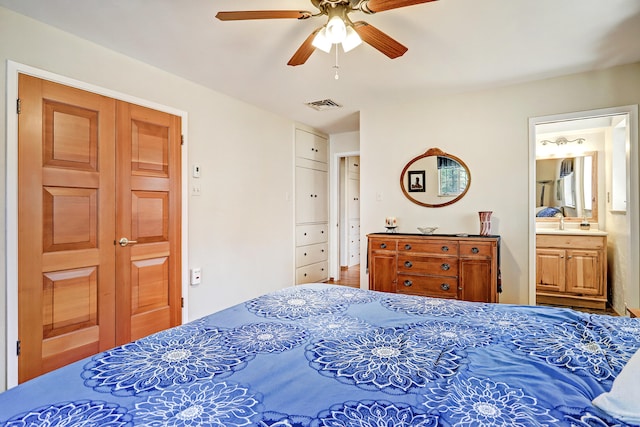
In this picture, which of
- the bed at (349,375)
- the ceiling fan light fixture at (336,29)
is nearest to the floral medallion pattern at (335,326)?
the bed at (349,375)

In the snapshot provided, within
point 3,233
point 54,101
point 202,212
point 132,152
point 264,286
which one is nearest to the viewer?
point 3,233

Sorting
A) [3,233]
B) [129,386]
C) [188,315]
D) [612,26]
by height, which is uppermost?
[612,26]

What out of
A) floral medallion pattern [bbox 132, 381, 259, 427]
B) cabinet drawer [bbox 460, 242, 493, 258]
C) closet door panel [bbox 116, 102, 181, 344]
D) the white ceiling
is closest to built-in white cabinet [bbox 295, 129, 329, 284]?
the white ceiling

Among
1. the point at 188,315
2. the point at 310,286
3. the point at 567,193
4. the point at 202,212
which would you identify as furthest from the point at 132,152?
the point at 567,193

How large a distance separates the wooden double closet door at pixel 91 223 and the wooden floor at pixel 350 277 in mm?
2713

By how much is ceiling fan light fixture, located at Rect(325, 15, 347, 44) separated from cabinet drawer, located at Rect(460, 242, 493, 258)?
2160mm

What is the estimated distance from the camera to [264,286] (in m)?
4.03

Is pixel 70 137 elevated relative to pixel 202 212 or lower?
elevated

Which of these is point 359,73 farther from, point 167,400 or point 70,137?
point 167,400

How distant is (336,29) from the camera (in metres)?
1.80

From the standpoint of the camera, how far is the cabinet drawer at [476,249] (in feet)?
9.93

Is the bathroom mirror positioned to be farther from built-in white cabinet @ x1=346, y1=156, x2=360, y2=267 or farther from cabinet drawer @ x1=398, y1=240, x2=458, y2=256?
built-in white cabinet @ x1=346, y1=156, x2=360, y2=267

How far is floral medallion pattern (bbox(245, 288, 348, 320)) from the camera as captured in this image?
153cm

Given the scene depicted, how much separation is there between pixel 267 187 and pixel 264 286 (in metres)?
1.20
